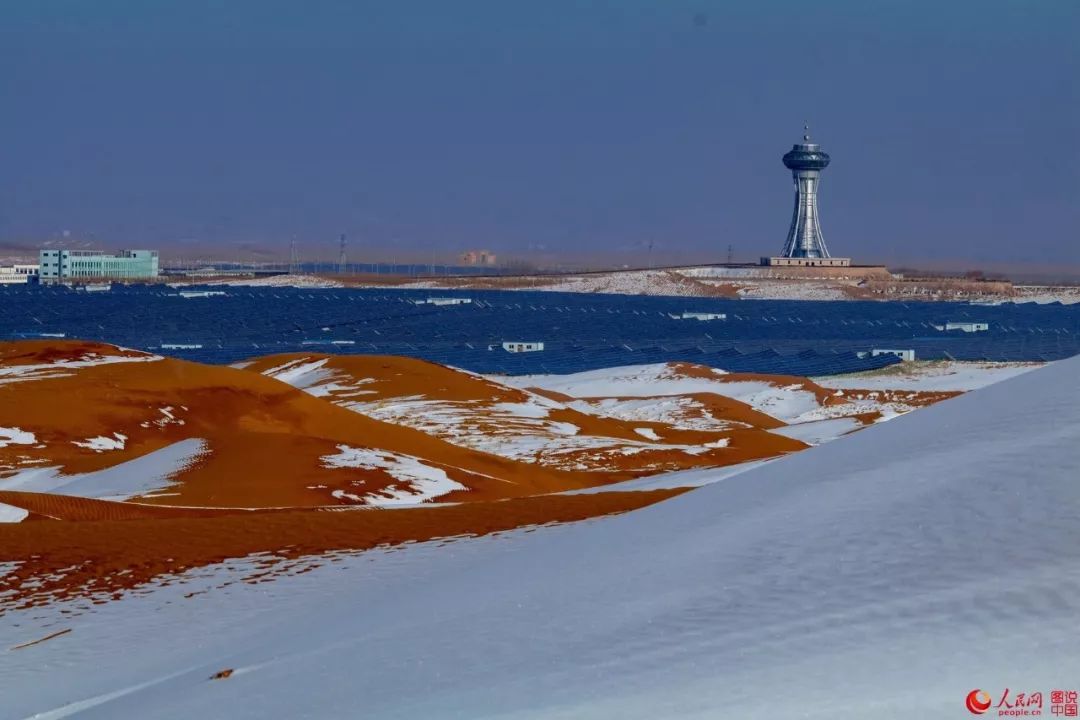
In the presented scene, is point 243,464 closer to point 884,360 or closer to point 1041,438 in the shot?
point 1041,438

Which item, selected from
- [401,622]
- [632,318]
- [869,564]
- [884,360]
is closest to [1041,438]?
[869,564]

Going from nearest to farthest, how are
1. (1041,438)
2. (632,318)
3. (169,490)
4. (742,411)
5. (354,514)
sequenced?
(1041,438), (354,514), (169,490), (742,411), (632,318)

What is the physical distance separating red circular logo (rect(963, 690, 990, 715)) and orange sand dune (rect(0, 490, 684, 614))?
386 inches

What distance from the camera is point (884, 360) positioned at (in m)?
77.9

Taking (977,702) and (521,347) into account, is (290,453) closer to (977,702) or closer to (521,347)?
(977,702)

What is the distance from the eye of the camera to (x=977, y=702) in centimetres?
834

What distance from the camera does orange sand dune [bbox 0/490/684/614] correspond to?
16.8 m

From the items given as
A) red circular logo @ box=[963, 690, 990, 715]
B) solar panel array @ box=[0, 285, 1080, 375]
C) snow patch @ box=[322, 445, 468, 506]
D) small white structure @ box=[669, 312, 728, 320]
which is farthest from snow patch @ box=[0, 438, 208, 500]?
small white structure @ box=[669, 312, 728, 320]

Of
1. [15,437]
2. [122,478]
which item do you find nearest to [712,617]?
[122,478]

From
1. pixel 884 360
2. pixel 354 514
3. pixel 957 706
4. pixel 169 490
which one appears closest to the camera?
pixel 957 706

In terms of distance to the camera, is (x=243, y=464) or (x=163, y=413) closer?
(x=243, y=464)

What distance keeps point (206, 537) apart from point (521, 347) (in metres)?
72.6

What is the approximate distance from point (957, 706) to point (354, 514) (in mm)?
13764

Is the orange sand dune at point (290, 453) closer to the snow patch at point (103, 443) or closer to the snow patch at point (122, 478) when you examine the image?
the snow patch at point (103, 443)
